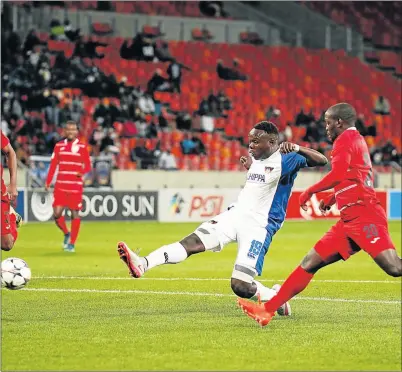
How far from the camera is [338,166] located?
8859mm

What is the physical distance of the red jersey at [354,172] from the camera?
899cm

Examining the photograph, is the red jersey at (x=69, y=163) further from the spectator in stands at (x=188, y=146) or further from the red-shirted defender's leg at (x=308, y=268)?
the spectator in stands at (x=188, y=146)

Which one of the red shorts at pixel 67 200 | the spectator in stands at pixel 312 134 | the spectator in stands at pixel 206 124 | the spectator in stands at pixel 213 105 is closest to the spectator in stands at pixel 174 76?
the spectator in stands at pixel 213 105

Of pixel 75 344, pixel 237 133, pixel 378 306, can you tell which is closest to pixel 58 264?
pixel 378 306

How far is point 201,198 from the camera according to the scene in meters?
28.2

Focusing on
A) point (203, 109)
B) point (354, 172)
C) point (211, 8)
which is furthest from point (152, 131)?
point (354, 172)

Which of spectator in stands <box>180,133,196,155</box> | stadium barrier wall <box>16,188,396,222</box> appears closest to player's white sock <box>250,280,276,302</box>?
stadium barrier wall <box>16,188,396,222</box>

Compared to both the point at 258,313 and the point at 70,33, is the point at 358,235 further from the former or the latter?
the point at 70,33

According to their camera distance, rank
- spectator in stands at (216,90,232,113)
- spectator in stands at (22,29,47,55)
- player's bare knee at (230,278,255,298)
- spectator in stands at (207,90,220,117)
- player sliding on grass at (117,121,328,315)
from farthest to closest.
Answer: spectator in stands at (216,90,232,113) → spectator in stands at (207,90,220,117) → spectator in stands at (22,29,47,55) → player sliding on grass at (117,121,328,315) → player's bare knee at (230,278,255,298)

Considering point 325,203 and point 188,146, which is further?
point 188,146

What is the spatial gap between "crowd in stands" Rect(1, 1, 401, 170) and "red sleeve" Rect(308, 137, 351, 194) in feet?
62.9

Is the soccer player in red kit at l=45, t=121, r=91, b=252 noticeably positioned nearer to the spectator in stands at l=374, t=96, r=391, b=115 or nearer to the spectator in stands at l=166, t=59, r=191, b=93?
the spectator in stands at l=166, t=59, r=191, b=93

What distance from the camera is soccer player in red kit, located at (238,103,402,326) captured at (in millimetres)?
8961

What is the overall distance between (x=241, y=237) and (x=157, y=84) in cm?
2432
